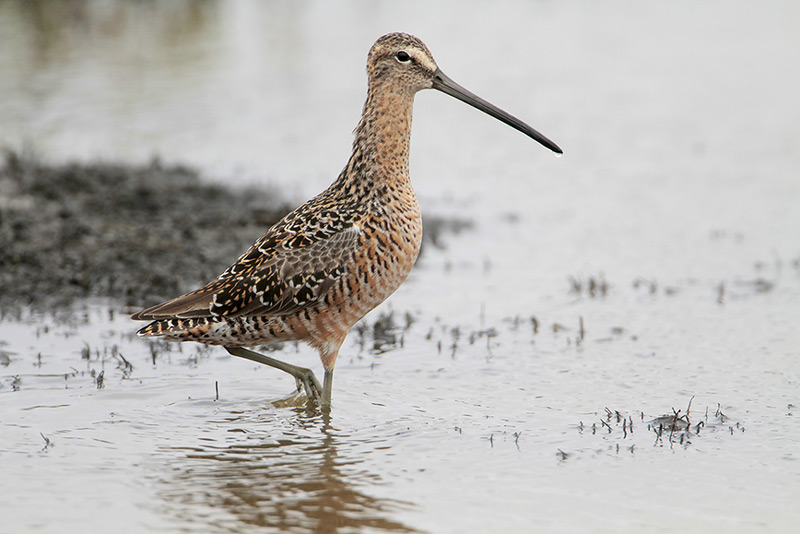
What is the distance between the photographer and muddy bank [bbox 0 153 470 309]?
682 centimetres

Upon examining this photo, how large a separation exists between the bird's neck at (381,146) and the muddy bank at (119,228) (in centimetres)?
216

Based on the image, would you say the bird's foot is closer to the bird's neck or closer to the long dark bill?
the bird's neck

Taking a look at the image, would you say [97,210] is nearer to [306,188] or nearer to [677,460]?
[306,188]

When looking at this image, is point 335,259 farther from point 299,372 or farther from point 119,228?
point 119,228

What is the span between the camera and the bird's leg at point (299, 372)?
5.10 metres

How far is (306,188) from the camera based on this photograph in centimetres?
998

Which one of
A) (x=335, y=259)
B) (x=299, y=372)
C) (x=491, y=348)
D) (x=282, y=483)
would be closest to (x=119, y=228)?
(x=299, y=372)

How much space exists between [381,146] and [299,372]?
1213 millimetres

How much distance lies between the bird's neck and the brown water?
1.09 meters

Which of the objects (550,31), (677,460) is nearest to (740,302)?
(677,460)

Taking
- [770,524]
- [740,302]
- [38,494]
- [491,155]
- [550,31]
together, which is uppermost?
[550,31]

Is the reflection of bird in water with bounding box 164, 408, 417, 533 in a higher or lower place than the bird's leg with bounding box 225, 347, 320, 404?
lower

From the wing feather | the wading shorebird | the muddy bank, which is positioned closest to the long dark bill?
the wading shorebird

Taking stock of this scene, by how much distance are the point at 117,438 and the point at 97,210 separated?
13.3 feet
